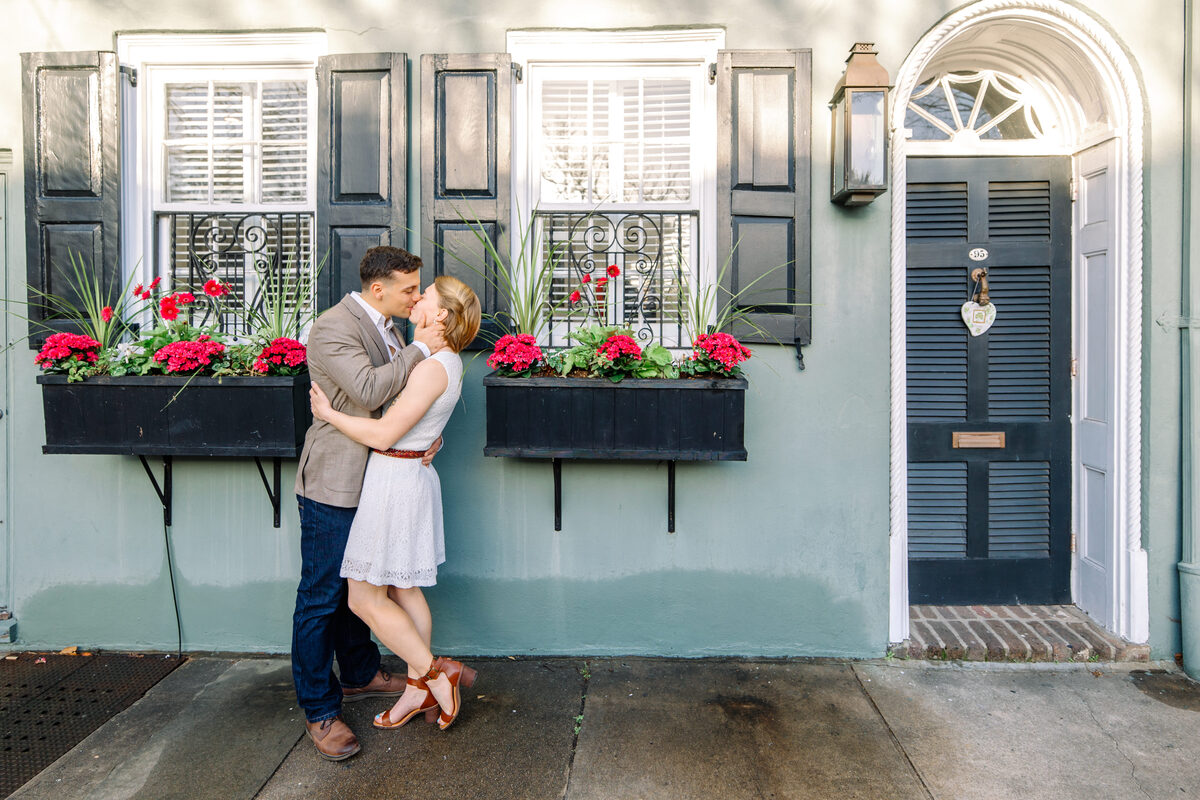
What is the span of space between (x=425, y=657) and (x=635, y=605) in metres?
1.14

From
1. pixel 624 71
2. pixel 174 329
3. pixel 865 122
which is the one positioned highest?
pixel 624 71

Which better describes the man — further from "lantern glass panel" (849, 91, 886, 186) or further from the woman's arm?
"lantern glass panel" (849, 91, 886, 186)

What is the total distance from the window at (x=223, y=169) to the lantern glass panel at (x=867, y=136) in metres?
2.67

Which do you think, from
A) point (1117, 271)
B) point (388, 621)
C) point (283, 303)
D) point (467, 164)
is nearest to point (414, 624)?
point (388, 621)

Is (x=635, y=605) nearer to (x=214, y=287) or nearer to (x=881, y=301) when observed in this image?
(x=881, y=301)

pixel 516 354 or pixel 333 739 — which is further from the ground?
pixel 516 354

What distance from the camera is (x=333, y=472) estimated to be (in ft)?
9.25

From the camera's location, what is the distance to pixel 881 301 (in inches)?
141

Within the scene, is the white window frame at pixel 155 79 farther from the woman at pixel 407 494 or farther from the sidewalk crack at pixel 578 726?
A: the sidewalk crack at pixel 578 726

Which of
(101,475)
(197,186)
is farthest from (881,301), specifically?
(101,475)

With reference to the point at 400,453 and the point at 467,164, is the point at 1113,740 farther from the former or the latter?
the point at 467,164

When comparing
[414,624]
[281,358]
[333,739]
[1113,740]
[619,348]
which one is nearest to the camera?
[333,739]

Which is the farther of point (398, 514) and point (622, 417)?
point (622, 417)

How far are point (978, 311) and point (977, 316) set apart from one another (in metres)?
0.03
